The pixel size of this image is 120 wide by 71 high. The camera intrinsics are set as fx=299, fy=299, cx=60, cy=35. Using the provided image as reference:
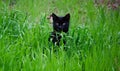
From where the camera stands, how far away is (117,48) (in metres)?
3.99

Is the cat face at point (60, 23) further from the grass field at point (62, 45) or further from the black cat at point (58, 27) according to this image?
the grass field at point (62, 45)

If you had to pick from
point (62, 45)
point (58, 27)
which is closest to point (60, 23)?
point (58, 27)

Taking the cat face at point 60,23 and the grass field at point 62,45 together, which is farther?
the cat face at point 60,23

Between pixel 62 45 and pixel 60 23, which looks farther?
pixel 60 23

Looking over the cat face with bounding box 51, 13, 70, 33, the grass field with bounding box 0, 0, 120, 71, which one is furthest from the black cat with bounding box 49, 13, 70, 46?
the grass field with bounding box 0, 0, 120, 71

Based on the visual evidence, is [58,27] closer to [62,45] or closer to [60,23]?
[60,23]

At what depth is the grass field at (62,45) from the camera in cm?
358

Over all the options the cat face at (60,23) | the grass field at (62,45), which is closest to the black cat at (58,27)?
the cat face at (60,23)

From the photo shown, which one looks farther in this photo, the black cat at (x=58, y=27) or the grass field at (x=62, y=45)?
the black cat at (x=58, y=27)

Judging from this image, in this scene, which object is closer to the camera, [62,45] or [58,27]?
[62,45]

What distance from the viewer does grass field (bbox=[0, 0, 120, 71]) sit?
3.58 metres

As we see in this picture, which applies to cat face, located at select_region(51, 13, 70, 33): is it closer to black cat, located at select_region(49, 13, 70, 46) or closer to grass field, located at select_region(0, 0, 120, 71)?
black cat, located at select_region(49, 13, 70, 46)

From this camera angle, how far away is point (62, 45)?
4.02 metres

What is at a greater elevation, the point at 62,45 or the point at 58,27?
the point at 58,27
